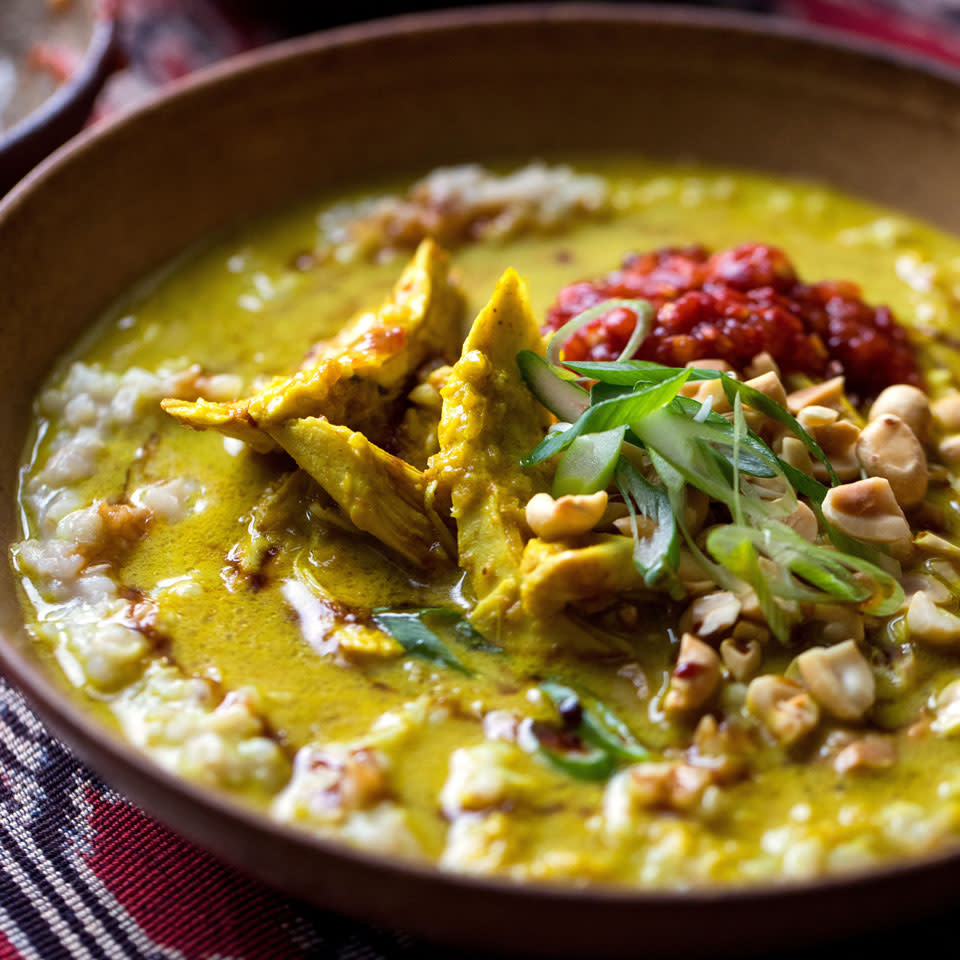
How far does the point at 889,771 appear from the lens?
291 centimetres

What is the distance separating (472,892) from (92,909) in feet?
3.89

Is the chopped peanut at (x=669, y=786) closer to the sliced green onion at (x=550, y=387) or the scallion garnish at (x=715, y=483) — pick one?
the scallion garnish at (x=715, y=483)

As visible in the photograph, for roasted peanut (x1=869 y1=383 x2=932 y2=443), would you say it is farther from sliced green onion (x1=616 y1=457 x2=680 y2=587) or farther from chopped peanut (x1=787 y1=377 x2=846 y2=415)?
sliced green onion (x1=616 y1=457 x2=680 y2=587)

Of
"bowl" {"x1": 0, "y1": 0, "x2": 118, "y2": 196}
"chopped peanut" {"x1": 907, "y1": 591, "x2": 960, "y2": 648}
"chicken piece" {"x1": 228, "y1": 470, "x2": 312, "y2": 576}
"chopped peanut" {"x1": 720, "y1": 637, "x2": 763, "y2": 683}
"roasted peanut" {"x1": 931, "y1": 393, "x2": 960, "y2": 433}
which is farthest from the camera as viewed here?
"bowl" {"x1": 0, "y1": 0, "x2": 118, "y2": 196}

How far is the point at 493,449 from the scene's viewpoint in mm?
3420

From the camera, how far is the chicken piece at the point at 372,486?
3.35 metres

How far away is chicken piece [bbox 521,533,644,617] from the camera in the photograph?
304cm

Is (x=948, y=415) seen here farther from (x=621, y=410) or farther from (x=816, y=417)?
(x=621, y=410)

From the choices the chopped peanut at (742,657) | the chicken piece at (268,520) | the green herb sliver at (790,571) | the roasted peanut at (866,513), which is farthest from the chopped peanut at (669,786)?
the chicken piece at (268,520)

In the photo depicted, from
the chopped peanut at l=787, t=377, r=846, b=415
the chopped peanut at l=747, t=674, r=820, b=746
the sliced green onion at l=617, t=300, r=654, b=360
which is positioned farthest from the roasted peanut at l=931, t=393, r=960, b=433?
the chopped peanut at l=747, t=674, r=820, b=746

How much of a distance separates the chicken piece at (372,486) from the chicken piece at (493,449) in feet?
0.30

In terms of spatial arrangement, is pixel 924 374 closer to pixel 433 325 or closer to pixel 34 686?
pixel 433 325

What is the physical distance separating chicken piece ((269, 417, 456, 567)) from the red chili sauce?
876 mm

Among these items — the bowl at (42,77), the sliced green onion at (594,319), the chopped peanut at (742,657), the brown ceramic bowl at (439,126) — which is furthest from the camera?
the bowl at (42,77)
